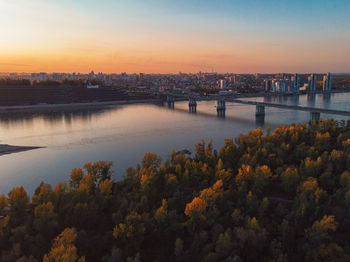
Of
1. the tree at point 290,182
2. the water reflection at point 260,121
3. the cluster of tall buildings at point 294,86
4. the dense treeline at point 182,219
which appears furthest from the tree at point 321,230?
the cluster of tall buildings at point 294,86

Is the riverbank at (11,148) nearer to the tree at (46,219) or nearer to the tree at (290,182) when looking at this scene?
the tree at (46,219)

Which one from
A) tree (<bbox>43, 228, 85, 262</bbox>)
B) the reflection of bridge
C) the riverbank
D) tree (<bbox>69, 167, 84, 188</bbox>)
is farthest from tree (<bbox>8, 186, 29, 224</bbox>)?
the reflection of bridge

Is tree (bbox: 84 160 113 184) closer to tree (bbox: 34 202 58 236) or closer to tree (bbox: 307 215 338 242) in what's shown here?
tree (bbox: 34 202 58 236)

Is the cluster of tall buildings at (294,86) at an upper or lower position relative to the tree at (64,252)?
upper

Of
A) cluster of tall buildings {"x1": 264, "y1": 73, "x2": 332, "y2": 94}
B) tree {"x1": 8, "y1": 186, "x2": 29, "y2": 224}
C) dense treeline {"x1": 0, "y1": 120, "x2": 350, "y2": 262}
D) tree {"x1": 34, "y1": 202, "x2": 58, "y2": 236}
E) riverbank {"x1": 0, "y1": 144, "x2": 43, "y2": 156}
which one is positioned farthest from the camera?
cluster of tall buildings {"x1": 264, "y1": 73, "x2": 332, "y2": 94}

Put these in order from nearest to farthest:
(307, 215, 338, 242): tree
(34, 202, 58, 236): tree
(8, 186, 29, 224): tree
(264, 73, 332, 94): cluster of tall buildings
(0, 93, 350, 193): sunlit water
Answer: (307, 215, 338, 242): tree
(34, 202, 58, 236): tree
(8, 186, 29, 224): tree
(0, 93, 350, 193): sunlit water
(264, 73, 332, 94): cluster of tall buildings

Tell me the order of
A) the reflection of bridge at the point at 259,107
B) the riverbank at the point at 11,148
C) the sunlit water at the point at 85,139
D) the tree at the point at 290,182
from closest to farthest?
the tree at the point at 290,182 → the sunlit water at the point at 85,139 → the riverbank at the point at 11,148 → the reflection of bridge at the point at 259,107

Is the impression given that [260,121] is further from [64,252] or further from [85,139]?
[64,252]

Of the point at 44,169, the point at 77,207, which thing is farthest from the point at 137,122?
the point at 77,207

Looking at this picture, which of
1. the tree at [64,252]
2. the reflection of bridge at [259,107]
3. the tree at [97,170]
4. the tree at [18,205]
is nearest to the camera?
the tree at [64,252]
